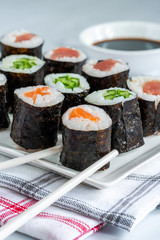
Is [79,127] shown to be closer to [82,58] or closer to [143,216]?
[143,216]

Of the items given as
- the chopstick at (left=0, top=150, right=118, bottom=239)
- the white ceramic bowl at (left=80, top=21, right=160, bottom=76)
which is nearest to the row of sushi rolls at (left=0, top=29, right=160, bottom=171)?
the chopstick at (left=0, top=150, right=118, bottom=239)

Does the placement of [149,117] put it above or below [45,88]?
below

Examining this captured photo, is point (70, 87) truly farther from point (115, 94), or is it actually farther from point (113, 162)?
point (113, 162)

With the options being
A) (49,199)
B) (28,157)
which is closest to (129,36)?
(28,157)

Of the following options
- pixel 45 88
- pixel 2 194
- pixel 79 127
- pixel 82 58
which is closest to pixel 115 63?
pixel 82 58

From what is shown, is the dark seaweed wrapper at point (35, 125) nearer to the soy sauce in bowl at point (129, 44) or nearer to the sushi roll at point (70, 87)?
the sushi roll at point (70, 87)

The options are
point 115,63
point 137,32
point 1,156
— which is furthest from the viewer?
point 137,32

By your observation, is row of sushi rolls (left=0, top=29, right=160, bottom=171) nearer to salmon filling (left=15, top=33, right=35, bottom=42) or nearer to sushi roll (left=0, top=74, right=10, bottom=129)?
sushi roll (left=0, top=74, right=10, bottom=129)
